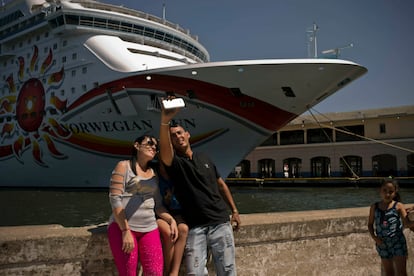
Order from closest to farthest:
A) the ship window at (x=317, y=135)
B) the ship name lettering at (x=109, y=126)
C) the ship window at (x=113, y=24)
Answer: the ship name lettering at (x=109, y=126) → the ship window at (x=113, y=24) → the ship window at (x=317, y=135)

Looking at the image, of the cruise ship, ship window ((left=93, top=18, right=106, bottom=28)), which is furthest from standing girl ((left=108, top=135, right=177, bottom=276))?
ship window ((left=93, top=18, right=106, bottom=28))

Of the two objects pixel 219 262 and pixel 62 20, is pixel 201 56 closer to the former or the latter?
pixel 62 20

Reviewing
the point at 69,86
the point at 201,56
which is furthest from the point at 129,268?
the point at 201,56

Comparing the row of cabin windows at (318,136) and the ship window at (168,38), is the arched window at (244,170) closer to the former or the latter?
the row of cabin windows at (318,136)

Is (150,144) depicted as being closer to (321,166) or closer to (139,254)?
(139,254)

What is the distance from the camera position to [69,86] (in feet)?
67.3

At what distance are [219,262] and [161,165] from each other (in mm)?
809

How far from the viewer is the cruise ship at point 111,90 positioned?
16.3 metres

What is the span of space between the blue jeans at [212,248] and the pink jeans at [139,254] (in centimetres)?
24

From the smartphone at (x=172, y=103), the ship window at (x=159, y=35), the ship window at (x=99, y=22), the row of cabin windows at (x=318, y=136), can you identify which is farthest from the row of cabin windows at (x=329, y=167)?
the smartphone at (x=172, y=103)

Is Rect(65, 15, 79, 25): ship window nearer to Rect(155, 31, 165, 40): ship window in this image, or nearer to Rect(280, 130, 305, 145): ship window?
Rect(155, 31, 165, 40): ship window

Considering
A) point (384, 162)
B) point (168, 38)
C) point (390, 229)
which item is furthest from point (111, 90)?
point (384, 162)

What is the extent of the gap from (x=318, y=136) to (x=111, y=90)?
87.1 ft

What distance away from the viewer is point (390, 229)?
349 cm
